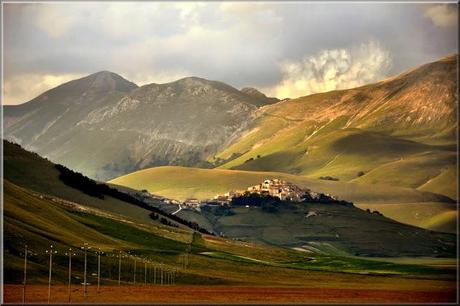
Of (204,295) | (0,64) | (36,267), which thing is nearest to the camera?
(0,64)

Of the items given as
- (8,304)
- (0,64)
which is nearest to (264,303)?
(8,304)

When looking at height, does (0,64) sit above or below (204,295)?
above

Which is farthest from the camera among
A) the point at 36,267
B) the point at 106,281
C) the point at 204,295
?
the point at 106,281

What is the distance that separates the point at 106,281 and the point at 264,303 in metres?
60.8

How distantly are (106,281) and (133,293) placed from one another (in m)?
35.9

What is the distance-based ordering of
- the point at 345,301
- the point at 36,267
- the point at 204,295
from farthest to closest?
the point at 36,267 < the point at 204,295 < the point at 345,301

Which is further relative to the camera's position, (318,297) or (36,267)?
(36,267)

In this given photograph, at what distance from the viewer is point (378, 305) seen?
13662cm

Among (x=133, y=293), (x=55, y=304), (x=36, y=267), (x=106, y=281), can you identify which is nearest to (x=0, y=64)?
(x=55, y=304)

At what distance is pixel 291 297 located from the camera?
161250mm

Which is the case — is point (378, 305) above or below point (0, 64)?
below

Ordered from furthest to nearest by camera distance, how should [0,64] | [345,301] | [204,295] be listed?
1. [204,295]
2. [345,301]
3. [0,64]

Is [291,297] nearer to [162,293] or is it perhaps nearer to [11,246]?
[162,293]

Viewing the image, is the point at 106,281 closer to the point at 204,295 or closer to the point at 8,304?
the point at 204,295
